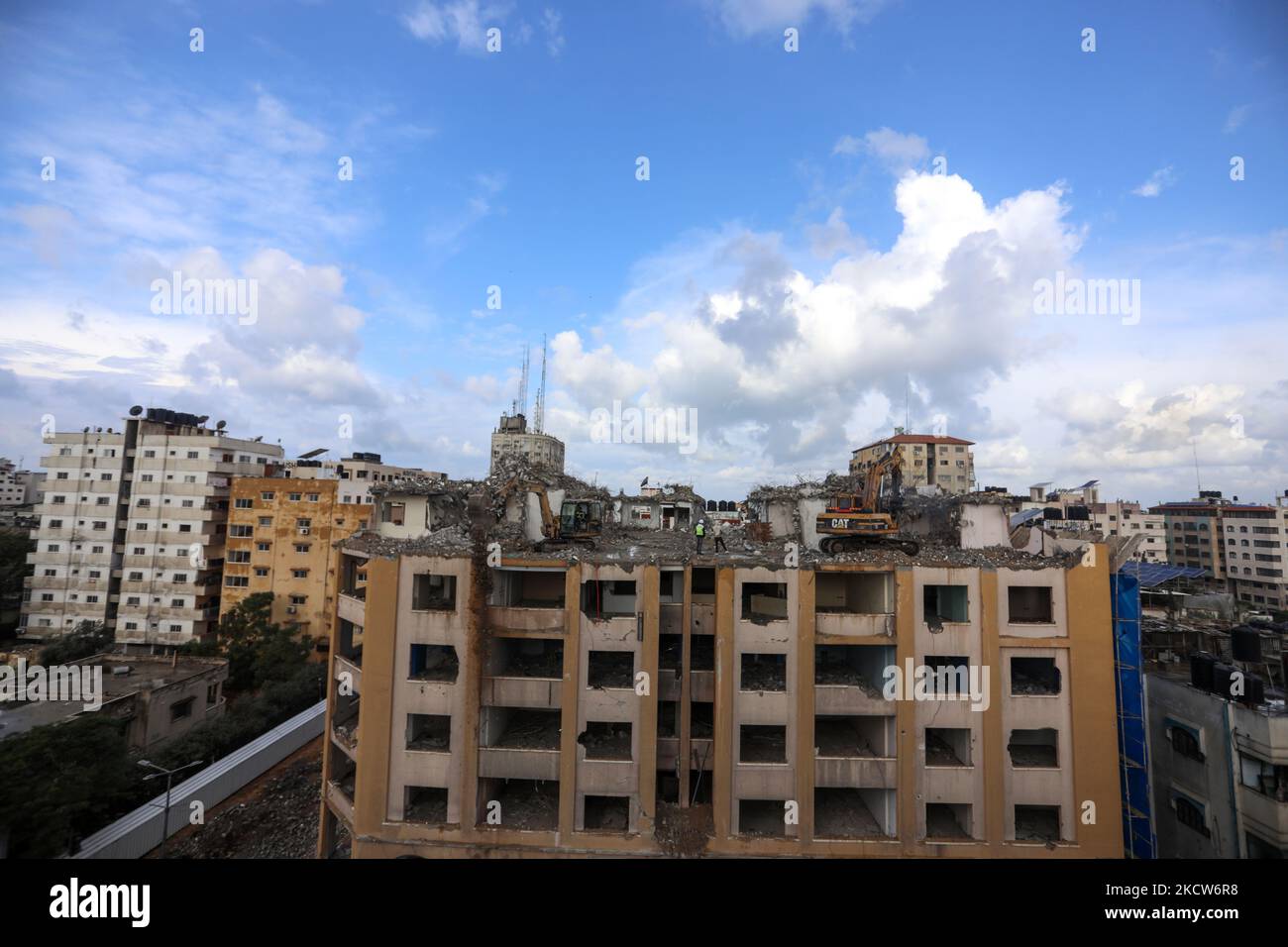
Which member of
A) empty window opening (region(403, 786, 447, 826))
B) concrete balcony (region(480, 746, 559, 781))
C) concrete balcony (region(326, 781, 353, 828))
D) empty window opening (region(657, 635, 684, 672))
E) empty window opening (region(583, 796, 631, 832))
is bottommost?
concrete balcony (region(326, 781, 353, 828))

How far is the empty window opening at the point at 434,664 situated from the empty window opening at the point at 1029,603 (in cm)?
2065

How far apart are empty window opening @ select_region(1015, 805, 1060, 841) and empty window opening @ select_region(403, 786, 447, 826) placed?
19.0 meters

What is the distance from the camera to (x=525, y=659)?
19609 millimetres

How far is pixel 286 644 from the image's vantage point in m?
38.2

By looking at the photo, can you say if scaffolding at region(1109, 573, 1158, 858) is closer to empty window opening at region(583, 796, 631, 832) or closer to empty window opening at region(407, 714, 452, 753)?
empty window opening at region(583, 796, 631, 832)

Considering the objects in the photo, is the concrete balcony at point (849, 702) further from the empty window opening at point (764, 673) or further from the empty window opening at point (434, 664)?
the empty window opening at point (434, 664)

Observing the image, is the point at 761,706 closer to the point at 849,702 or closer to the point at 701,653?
the point at 849,702

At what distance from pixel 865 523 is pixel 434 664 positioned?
17703mm

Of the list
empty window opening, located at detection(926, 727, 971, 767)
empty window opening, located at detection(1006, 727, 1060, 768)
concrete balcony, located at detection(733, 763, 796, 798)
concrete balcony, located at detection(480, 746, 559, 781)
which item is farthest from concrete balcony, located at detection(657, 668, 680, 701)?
empty window opening, located at detection(1006, 727, 1060, 768)

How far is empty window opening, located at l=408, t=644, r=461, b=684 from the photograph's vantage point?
17.9 meters

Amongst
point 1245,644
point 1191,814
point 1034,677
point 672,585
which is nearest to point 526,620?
point 672,585

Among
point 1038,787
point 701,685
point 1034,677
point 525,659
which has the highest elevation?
point 525,659

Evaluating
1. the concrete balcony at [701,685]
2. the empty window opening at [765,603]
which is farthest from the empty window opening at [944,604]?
the concrete balcony at [701,685]
